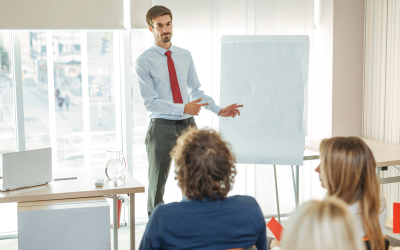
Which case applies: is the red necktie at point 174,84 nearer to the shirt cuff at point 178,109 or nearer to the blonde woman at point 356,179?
the shirt cuff at point 178,109

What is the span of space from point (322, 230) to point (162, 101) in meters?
1.91

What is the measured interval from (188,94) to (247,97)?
0.45m

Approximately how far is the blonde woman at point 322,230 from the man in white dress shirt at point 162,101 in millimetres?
1763

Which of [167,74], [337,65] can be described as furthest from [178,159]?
[337,65]

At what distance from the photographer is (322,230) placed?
2.50ft

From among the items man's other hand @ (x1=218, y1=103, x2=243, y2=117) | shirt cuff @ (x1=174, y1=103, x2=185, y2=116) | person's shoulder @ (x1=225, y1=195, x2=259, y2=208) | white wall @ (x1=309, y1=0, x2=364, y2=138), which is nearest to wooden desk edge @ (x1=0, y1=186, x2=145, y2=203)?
shirt cuff @ (x1=174, y1=103, x2=185, y2=116)

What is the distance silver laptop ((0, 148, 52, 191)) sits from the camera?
6.03 feet

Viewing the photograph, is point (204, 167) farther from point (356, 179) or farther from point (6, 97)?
point (6, 97)

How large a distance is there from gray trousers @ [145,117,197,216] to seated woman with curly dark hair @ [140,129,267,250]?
1.32m

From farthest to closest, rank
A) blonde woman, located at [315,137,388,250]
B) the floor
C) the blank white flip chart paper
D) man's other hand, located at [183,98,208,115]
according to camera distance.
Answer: the floor, the blank white flip chart paper, man's other hand, located at [183,98,208,115], blonde woman, located at [315,137,388,250]

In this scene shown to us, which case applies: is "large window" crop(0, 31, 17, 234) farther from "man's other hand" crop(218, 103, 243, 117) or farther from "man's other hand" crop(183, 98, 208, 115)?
"man's other hand" crop(218, 103, 243, 117)

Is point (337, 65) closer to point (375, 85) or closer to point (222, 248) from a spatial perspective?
point (375, 85)

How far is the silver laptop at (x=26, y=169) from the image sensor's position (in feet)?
6.03

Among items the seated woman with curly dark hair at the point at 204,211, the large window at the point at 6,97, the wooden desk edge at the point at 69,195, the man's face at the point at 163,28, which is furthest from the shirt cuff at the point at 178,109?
the large window at the point at 6,97
